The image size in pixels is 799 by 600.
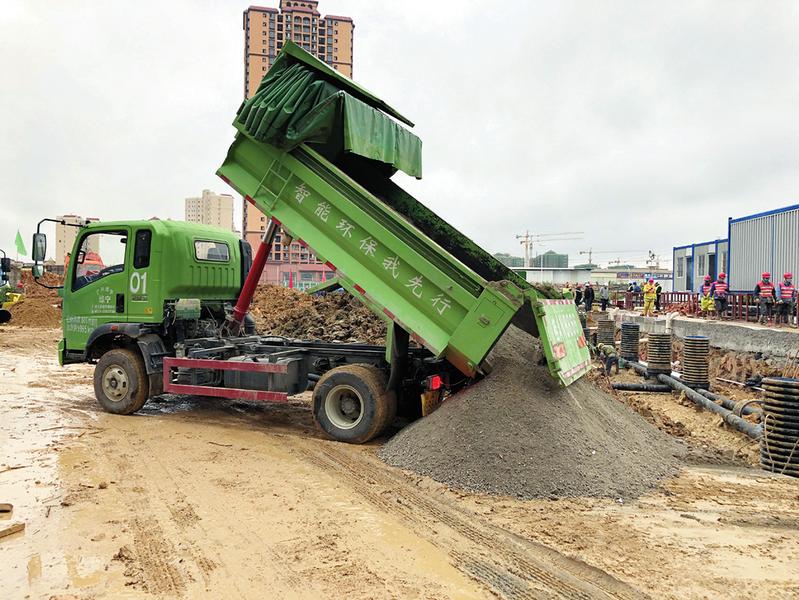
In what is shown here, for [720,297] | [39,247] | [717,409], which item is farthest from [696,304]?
[39,247]

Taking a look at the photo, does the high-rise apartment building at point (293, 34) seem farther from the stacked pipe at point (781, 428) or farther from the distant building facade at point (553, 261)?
the stacked pipe at point (781, 428)

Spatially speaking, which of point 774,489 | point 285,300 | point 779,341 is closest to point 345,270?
point 774,489

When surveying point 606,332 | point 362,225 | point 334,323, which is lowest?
point 606,332

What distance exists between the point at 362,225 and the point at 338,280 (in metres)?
0.72

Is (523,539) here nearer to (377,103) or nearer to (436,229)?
(436,229)

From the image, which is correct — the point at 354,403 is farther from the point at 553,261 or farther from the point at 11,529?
the point at 553,261

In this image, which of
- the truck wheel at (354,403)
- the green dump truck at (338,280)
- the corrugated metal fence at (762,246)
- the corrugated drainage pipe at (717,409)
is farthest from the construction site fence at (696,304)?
the truck wheel at (354,403)

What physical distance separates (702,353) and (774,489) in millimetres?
5933

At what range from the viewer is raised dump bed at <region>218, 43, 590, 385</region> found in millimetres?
5988

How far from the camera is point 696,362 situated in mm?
10867

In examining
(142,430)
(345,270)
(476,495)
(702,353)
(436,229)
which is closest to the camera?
(476,495)

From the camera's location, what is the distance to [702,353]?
426 inches

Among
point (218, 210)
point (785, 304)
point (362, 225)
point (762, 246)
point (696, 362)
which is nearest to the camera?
point (362, 225)

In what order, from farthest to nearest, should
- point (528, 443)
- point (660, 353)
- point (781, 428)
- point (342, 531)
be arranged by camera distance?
point (660, 353), point (781, 428), point (528, 443), point (342, 531)
